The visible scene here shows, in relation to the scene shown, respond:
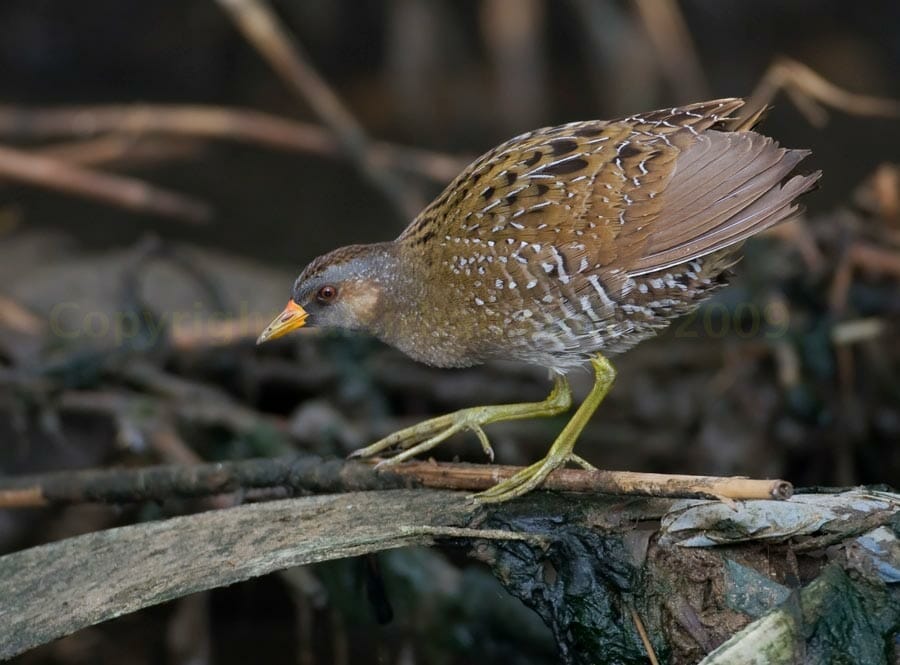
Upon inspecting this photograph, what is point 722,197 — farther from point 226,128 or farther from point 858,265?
point 226,128

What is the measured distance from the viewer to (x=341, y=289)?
3551 mm

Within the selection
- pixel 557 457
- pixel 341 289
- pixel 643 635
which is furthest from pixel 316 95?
pixel 643 635

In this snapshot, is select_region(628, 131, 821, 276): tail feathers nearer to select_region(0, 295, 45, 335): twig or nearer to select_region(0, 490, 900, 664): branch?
select_region(0, 490, 900, 664): branch

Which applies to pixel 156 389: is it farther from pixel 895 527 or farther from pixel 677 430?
pixel 895 527

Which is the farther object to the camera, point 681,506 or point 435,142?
point 435,142

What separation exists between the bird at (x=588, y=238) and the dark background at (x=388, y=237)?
3.40 ft

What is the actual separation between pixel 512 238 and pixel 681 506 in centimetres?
92

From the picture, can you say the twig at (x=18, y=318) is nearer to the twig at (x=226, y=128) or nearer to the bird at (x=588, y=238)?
the twig at (x=226, y=128)

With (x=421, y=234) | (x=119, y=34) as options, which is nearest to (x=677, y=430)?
(x=421, y=234)

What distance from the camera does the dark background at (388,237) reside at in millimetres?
4477

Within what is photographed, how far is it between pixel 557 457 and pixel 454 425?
36 cm

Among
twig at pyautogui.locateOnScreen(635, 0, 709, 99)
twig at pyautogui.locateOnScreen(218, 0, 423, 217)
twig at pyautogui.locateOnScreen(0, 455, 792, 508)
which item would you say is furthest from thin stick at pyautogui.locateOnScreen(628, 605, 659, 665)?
twig at pyautogui.locateOnScreen(635, 0, 709, 99)

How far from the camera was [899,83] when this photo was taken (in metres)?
8.55

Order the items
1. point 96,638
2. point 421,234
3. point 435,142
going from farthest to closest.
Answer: point 435,142 → point 96,638 → point 421,234
